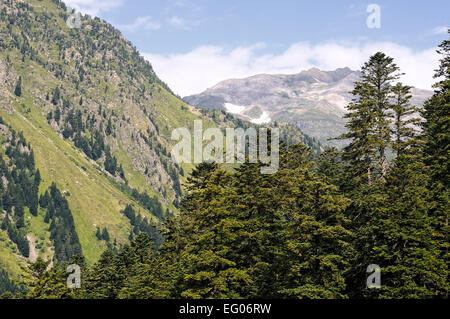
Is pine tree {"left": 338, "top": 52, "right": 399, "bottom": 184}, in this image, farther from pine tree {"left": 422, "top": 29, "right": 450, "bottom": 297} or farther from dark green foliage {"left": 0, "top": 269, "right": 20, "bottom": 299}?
dark green foliage {"left": 0, "top": 269, "right": 20, "bottom": 299}

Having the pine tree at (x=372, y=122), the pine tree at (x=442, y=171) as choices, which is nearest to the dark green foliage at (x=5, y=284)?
the pine tree at (x=372, y=122)

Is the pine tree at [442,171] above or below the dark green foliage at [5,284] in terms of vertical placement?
above

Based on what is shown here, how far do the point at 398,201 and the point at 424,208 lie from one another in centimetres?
213

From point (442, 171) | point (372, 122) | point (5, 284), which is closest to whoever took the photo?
point (442, 171)

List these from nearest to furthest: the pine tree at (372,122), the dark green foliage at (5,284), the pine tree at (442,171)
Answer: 1. the pine tree at (442,171)
2. the pine tree at (372,122)
3. the dark green foliage at (5,284)

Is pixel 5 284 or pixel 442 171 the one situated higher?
pixel 442 171

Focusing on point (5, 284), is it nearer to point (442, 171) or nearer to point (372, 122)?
point (372, 122)

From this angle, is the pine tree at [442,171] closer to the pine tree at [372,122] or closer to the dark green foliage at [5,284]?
the pine tree at [372,122]

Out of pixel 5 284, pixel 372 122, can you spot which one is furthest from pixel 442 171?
pixel 5 284

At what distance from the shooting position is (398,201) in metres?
34.0

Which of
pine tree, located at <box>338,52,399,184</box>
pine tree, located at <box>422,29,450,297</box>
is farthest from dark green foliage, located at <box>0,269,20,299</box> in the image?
pine tree, located at <box>422,29,450,297</box>

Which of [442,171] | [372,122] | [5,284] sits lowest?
[5,284]

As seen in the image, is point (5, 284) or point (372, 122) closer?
point (372, 122)
